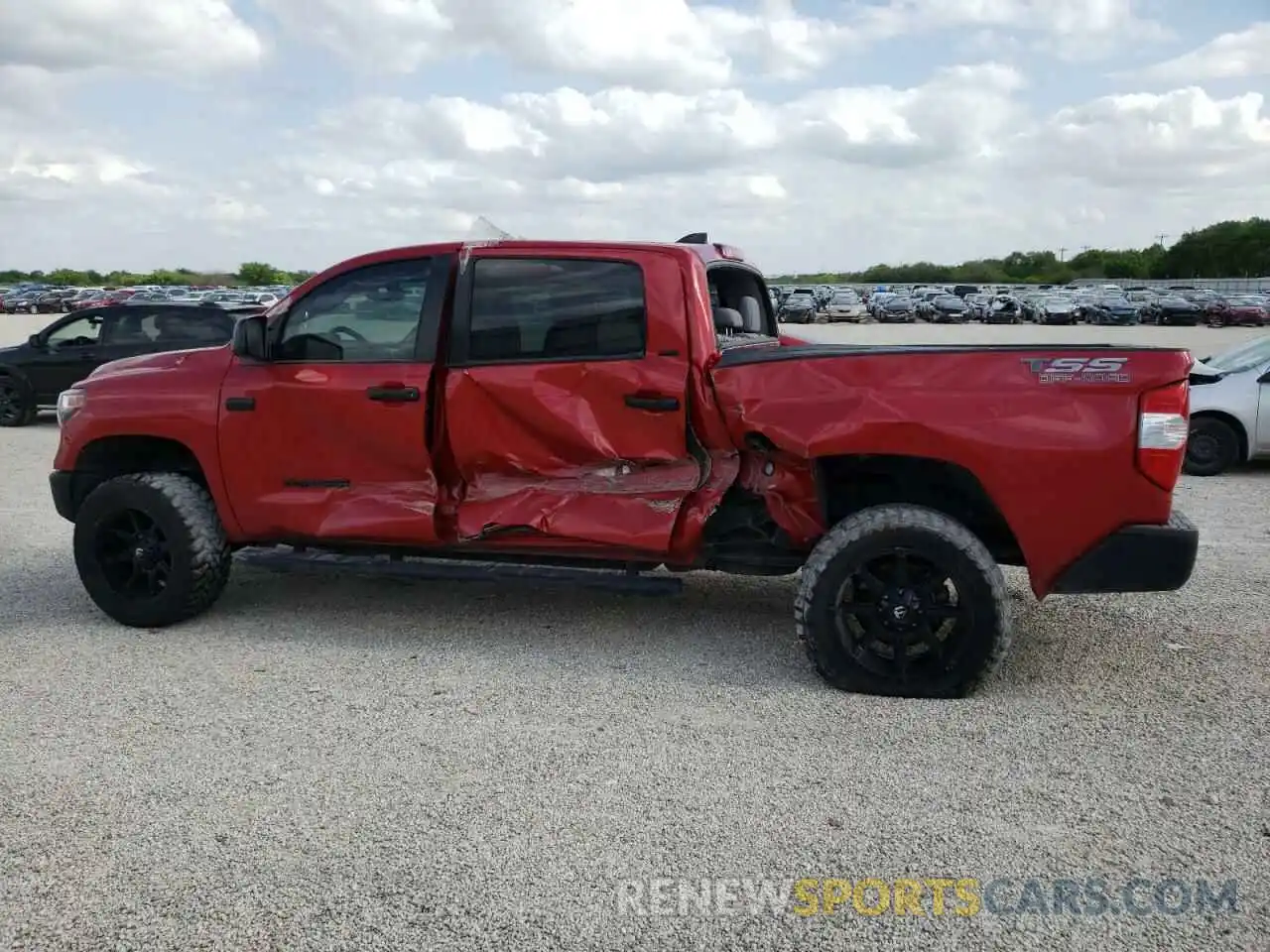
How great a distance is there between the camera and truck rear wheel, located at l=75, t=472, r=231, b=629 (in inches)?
218

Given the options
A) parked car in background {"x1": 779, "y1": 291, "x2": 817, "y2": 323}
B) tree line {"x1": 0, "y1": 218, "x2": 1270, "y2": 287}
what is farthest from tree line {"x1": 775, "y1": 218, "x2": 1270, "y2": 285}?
parked car in background {"x1": 779, "y1": 291, "x2": 817, "y2": 323}

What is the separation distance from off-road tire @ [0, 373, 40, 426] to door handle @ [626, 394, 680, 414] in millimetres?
12208

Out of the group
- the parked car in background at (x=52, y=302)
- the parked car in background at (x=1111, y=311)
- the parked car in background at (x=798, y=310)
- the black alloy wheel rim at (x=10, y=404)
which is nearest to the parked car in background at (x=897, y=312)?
the parked car in background at (x=798, y=310)

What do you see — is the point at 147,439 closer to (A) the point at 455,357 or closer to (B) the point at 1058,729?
(A) the point at 455,357

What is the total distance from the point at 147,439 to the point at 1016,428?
427cm

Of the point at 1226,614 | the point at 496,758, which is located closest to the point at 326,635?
the point at 496,758

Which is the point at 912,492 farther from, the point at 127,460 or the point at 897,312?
the point at 897,312

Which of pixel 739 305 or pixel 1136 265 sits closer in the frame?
pixel 739 305

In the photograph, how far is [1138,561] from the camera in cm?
441

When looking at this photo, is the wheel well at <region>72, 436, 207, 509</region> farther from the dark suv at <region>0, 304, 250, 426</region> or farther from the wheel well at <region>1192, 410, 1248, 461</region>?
the wheel well at <region>1192, 410, 1248, 461</region>

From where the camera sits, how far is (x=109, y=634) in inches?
220

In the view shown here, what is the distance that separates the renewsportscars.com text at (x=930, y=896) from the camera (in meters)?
3.09

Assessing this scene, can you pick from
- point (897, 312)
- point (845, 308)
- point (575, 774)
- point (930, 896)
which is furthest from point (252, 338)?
point (897, 312)

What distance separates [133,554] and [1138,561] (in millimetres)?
4600
